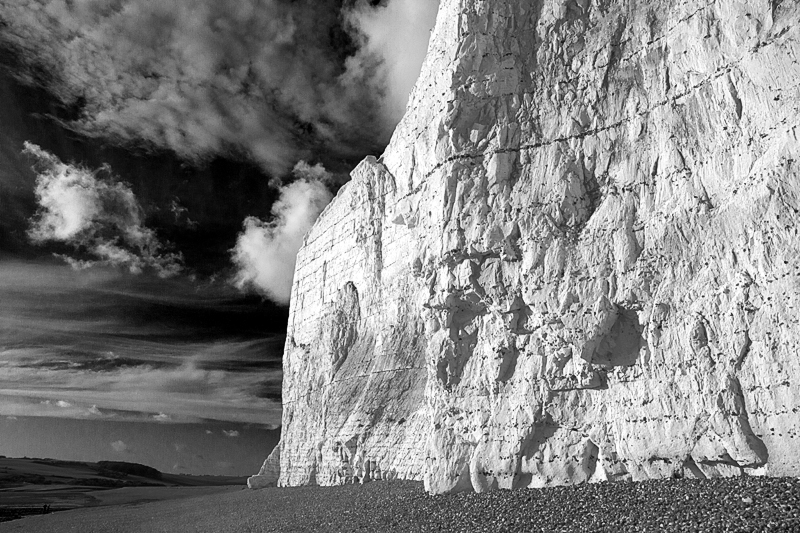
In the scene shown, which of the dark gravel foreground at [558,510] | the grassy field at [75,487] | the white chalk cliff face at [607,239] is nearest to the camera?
the dark gravel foreground at [558,510]

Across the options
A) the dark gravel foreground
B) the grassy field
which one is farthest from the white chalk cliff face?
the grassy field

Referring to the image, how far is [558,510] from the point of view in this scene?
13.1 m

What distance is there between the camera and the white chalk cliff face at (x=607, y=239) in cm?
1297

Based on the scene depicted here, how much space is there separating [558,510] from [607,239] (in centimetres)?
800

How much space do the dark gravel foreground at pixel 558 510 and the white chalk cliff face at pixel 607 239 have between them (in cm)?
106

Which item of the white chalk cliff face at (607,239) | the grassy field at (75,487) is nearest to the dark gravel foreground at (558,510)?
the white chalk cliff face at (607,239)

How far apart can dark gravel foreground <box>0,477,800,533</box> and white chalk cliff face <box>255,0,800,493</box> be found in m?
1.06

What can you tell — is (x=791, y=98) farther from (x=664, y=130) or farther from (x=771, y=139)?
(x=664, y=130)

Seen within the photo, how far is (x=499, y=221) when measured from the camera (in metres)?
19.0

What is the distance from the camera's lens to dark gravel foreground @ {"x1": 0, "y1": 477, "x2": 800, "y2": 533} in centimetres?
1044

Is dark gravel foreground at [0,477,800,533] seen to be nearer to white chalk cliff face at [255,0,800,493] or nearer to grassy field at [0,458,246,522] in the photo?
white chalk cliff face at [255,0,800,493]

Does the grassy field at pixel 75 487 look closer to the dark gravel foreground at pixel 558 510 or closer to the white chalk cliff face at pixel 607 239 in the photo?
the dark gravel foreground at pixel 558 510

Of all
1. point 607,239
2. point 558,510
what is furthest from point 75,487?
point 607,239

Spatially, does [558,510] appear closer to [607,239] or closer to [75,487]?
[607,239]
